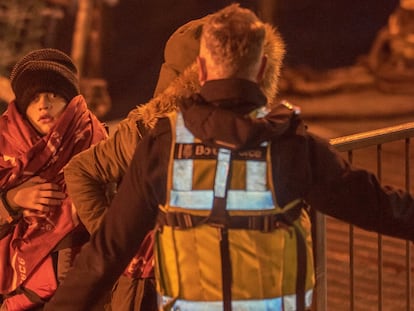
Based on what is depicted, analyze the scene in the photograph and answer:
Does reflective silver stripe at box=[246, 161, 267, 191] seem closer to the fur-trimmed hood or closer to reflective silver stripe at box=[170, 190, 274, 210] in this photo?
reflective silver stripe at box=[170, 190, 274, 210]

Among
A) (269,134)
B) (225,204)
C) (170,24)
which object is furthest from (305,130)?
(170,24)

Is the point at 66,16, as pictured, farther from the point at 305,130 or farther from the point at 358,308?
the point at 305,130

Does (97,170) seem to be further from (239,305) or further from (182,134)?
(239,305)

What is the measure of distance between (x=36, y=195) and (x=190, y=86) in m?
0.71

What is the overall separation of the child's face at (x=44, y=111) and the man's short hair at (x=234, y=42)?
98cm

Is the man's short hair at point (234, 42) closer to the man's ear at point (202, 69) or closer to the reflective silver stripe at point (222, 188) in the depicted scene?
the man's ear at point (202, 69)

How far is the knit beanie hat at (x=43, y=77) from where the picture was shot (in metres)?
3.21

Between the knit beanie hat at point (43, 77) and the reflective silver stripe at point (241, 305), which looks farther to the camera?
the knit beanie hat at point (43, 77)

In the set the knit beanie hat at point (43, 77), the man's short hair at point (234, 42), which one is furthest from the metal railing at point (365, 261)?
the man's short hair at point (234, 42)

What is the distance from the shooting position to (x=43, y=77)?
320 centimetres

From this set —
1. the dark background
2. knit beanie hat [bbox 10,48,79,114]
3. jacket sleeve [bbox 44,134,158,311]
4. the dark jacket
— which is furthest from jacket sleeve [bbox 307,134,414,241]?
the dark background

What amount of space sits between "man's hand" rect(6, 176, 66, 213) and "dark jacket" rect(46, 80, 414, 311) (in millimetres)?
→ 586

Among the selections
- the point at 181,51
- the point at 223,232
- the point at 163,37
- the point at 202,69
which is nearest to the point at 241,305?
the point at 223,232

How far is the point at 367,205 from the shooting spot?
2.50 m
